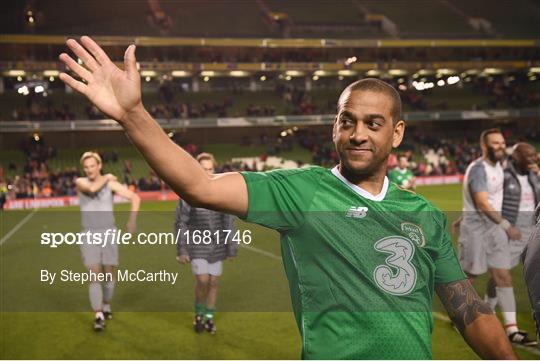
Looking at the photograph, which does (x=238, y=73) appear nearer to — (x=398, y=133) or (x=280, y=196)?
(x=398, y=133)

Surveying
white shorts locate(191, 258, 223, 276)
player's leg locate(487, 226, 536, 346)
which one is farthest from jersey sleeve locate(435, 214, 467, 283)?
white shorts locate(191, 258, 223, 276)

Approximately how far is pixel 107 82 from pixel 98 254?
571cm

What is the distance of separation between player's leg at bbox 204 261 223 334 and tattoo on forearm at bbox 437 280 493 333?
490 cm

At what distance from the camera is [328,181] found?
2.38 m

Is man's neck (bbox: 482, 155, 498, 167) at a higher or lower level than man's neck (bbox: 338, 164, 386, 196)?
higher

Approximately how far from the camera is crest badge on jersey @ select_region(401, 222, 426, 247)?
7.89 ft

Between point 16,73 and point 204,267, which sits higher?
point 16,73

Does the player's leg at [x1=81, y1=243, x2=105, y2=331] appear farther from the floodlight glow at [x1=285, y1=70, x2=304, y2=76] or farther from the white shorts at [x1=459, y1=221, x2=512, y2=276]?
the floodlight glow at [x1=285, y1=70, x2=304, y2=76]

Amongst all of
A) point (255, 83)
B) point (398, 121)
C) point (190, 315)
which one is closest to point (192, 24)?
point (255, 83)

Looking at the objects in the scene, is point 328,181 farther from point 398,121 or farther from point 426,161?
point 426,161

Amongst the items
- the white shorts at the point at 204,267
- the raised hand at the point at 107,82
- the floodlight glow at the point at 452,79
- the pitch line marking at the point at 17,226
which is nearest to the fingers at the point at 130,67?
the raised hand at the point at 107,82

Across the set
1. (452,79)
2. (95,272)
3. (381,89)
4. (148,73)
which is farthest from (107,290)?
(452,79)

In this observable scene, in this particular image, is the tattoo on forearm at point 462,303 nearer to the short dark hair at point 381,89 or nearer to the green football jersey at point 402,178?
the short dark hair at point 381,89

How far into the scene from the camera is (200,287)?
7262 mm
